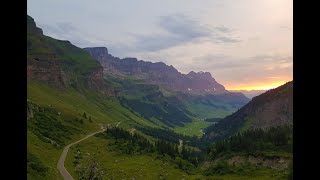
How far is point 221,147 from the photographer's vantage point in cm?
19638

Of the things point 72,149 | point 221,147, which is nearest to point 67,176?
point 72,149
